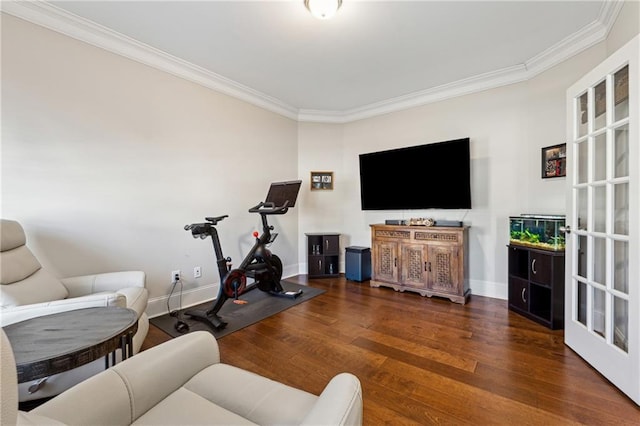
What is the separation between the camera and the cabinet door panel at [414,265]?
3.44 meters

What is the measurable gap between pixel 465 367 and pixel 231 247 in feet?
9.27

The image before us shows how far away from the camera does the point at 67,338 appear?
47.8 inches

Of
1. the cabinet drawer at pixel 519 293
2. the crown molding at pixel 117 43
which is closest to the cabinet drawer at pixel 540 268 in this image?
the cabinet drawer at pixel 519 293

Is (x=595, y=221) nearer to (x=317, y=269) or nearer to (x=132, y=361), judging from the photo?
(x=132, y=361)

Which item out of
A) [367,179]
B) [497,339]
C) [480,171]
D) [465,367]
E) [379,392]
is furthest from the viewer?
[367,179]

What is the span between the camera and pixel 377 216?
14.2 feet

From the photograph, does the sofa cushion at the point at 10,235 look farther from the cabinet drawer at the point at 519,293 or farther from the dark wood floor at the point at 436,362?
the cabinet drawer at the point at 519,293

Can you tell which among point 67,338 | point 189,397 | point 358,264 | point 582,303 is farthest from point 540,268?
point 67,338

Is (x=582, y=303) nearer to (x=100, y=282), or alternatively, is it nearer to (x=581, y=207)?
(x=581, y=207)

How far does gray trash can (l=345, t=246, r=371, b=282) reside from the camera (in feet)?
13.4

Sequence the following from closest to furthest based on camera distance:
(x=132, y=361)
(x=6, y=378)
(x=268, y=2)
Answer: (x=6, y=378) → (x=132, y=361) → (x=268, y=2)

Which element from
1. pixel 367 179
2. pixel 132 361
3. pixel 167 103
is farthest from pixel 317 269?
pixel 132 361

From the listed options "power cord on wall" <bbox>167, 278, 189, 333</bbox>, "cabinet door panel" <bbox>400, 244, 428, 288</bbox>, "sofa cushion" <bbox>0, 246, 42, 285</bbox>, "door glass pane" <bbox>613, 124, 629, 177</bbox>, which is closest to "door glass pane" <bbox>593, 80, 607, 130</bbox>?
"door glass pane" <bbox>613, 124, 629, 177</bbox>

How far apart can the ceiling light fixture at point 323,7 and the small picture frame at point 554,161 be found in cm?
257
